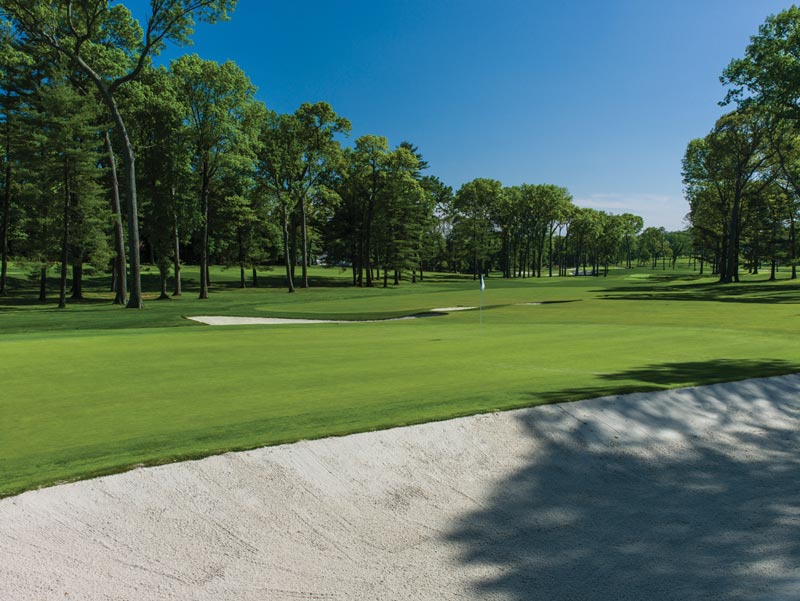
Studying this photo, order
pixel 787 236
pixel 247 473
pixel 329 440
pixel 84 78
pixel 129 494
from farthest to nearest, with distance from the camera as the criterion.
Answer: pixel 787 236 → pixel 84 78 → pixel 329 440 → pixel 247 473 → pixel 129 494

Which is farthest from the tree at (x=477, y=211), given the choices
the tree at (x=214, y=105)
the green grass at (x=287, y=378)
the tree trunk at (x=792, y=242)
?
the green grass at (x=287, y=378)

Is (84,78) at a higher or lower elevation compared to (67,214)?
higher

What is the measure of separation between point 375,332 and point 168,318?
39.5 feet

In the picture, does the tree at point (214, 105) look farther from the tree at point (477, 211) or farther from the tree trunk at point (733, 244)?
the tree at point (477, 211)

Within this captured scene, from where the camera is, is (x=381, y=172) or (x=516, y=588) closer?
(x=516, y=588)

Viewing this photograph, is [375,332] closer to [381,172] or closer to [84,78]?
[84,78]

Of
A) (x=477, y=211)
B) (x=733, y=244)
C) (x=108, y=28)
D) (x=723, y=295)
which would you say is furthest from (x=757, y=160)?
(x=108, y=28)

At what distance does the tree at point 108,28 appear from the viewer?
2759 cm

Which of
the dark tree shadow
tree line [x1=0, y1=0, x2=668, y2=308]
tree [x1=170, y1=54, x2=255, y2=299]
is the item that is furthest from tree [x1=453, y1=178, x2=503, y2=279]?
tree [x1=170, y1=54, x2=255, y2=299]

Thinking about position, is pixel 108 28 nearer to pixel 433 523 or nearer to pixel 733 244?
pixel 433 523

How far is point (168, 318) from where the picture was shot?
80.2 ft

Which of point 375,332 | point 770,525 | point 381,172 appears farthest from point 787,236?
point 770,525

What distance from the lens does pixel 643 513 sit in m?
4.82

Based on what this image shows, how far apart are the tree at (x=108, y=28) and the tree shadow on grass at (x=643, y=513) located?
29.3 m
